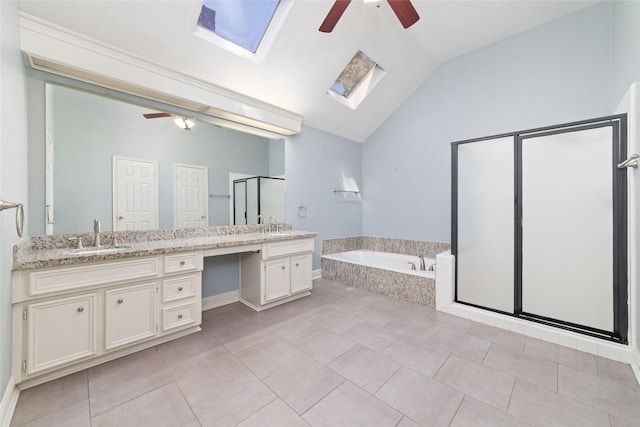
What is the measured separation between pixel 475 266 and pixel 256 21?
3.54 meters

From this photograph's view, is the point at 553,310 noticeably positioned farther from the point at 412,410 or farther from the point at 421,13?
the point at 421,13

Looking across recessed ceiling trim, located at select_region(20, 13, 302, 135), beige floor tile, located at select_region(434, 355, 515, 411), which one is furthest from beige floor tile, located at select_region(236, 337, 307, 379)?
recessed ceiling trim, located at select_region(20, 13, 302, 135)

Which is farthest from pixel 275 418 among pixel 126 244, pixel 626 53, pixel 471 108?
pixel 471 108

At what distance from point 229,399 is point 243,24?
3.34 metres

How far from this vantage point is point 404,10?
6.97 ft

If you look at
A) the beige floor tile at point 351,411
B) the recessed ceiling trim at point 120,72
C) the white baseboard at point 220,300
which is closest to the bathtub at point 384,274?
the white baseboard at point 220,300

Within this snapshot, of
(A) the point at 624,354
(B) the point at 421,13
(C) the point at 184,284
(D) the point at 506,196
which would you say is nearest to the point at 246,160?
(C) the point at 184,284

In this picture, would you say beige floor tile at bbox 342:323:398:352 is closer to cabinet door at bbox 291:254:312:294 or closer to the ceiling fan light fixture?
cabinet door at bbox 291:254:312:294

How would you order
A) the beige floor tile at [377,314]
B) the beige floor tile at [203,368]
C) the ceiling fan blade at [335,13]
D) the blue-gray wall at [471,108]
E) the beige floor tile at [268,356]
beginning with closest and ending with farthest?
the beige floor tile at [203,368]
the beige floor tile at [268,356]
the ceiling fan blade at [335,13]
the beige floor tile at [377,314]
the blue-gray wall at [471,108]

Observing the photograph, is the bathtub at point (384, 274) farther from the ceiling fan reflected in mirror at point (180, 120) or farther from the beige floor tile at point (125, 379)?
the ceiling fan reflected in mirror at point (180, 120)

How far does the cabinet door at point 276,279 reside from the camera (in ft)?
9.66

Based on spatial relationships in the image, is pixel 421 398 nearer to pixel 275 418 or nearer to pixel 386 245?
pixel 275 418

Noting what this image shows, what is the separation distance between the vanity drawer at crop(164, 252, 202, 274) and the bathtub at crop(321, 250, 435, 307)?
221 centimetres

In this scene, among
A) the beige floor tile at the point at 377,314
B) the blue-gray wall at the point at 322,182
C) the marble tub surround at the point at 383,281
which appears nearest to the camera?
the beige floor tile at the point at 377,314
